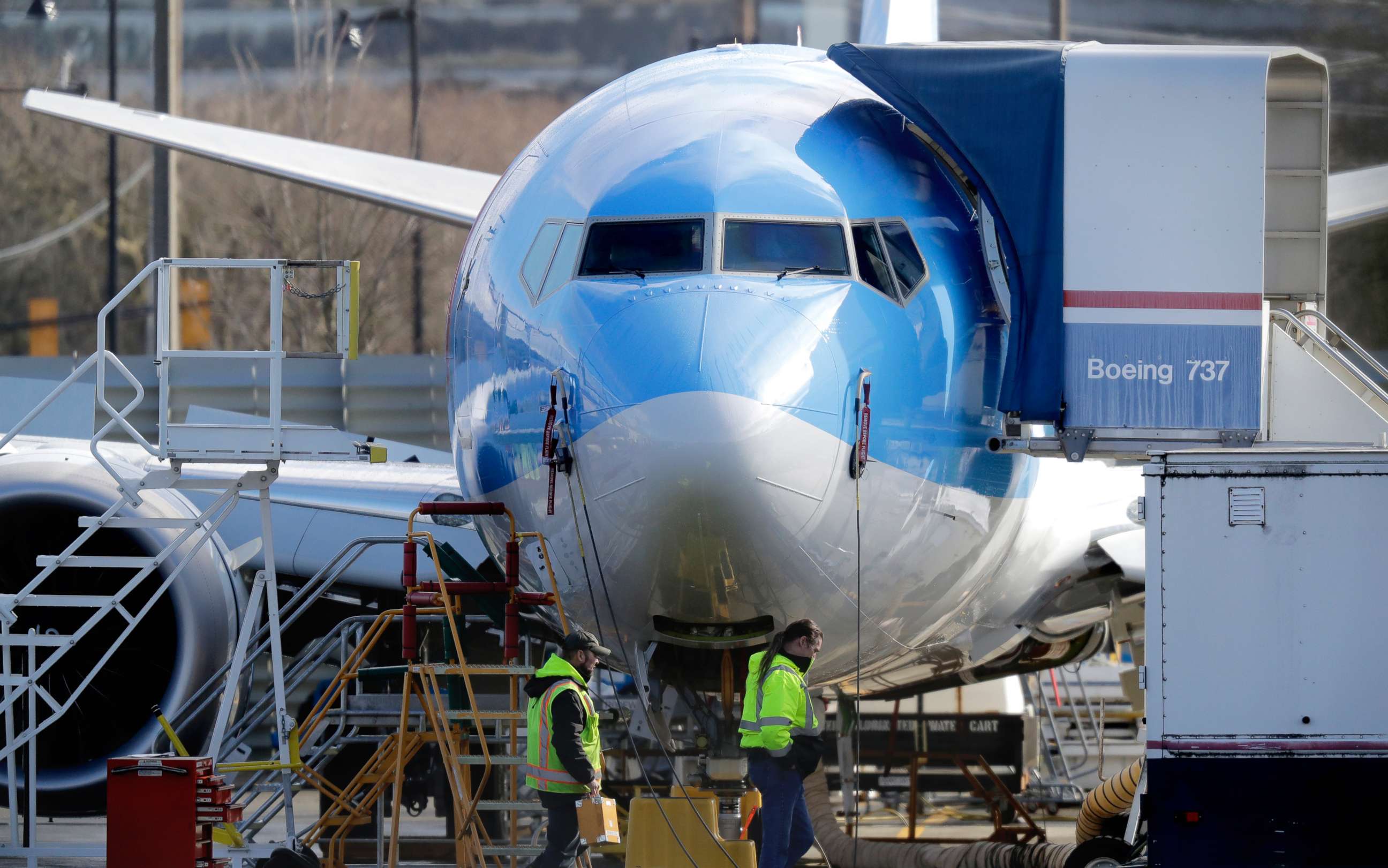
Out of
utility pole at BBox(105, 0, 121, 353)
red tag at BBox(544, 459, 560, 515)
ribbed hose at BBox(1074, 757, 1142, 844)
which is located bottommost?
ribbed hose at BBox(1074, 757, 1142, 844)

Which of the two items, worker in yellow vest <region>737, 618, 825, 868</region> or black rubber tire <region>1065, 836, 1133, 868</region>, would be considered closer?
worker in yellow vest <region>737, 618, 825, 868</region>

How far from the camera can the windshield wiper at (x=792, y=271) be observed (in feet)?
25.0

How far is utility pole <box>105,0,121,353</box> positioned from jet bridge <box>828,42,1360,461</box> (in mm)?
19383

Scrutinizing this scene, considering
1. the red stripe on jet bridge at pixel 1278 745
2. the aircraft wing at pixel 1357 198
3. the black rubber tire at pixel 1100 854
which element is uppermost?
the aircraft wing at pixel 1357 198

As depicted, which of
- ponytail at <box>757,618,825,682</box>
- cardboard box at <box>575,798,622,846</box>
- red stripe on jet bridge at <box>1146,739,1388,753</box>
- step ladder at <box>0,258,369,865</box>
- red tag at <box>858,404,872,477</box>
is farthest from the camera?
step ladder at <box>0,258,369,865</box>

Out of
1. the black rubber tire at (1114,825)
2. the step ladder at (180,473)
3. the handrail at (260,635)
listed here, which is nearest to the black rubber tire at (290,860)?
the step ladder at (180,473)

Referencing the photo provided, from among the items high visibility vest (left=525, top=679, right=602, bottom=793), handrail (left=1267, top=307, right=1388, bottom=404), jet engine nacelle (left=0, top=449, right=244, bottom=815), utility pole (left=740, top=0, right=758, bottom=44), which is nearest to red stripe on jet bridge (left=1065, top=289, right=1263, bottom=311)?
handrail (left=1267, top=307, right=1388, bottom=404)

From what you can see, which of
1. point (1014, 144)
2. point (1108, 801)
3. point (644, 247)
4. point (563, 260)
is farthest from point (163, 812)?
point (1014, 144)

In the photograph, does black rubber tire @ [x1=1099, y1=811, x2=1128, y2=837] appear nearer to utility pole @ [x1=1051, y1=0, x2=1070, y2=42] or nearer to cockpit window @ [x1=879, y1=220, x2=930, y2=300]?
cockpit window @ [x1=879, y1=220, x2=930, y2=300]

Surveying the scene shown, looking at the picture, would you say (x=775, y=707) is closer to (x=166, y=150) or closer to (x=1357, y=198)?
(x=1357, y=198)

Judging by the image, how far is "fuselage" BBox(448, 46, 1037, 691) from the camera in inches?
280

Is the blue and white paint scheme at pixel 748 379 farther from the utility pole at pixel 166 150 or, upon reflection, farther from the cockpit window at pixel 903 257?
the utility pole at pixel 166 150

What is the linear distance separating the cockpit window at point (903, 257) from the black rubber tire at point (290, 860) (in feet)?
14.0

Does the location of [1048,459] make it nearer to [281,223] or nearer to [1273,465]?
[1273,465]
